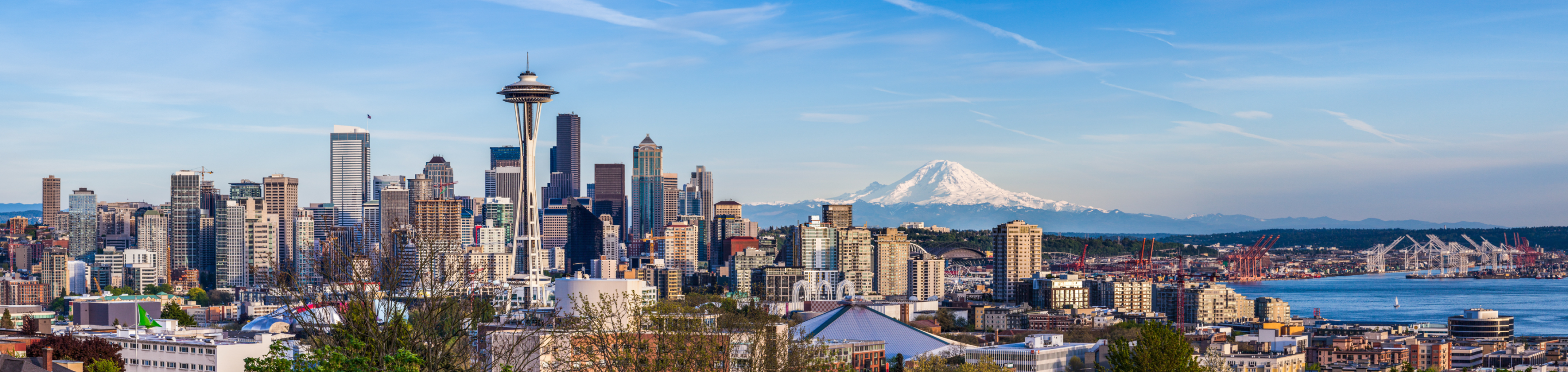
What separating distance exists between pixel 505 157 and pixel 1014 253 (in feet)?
299

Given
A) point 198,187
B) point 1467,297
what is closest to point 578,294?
point 198,187

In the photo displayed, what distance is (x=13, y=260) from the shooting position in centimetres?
9769

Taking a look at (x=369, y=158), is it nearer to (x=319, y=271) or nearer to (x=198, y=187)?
(x=198, y=187)

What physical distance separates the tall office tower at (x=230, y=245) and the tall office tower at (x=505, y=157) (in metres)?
65.7

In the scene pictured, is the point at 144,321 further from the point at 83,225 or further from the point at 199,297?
the point at 83,225

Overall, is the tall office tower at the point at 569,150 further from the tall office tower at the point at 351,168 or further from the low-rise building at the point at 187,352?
the low-rise building at the point at 187,352

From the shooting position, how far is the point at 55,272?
8356 cm

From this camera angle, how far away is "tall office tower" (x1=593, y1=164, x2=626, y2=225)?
478ft

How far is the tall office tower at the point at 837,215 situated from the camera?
11288 centimetres

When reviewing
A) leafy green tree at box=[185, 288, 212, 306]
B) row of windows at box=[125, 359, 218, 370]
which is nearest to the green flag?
row of windows at box=[125, 359, 218, 370]

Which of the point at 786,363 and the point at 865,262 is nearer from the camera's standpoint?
the point at 786,363

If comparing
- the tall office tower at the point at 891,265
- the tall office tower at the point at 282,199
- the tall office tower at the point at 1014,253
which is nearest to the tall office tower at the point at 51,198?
the tall office tower at the point at 282,199

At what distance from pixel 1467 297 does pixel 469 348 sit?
10382 cm

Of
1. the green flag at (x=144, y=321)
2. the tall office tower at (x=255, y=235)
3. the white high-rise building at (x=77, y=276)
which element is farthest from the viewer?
the tall office tower at (x=255, y=235)
